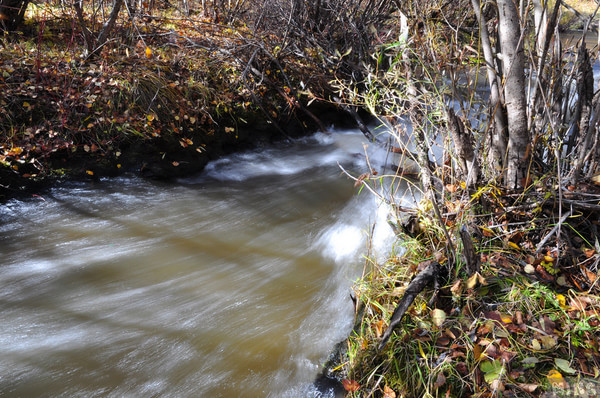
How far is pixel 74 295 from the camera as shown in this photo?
329 centimetres

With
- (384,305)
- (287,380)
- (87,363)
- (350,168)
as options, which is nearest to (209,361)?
(287,380)

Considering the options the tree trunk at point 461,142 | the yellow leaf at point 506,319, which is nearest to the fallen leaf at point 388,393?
the yellow leaf at point 506,319

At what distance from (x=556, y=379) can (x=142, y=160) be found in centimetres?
514

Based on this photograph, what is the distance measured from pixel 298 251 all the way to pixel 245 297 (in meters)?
0.91

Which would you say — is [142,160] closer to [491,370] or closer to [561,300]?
[491,370]

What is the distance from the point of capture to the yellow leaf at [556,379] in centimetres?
191

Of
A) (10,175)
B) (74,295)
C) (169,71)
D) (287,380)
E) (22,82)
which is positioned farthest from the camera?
(169,71)

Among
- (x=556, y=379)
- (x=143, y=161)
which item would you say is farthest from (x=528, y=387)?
(x=143, y=161)

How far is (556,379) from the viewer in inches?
75.8

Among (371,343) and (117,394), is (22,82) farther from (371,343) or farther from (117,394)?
(371,343)

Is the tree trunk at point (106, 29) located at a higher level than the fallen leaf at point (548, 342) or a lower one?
higher

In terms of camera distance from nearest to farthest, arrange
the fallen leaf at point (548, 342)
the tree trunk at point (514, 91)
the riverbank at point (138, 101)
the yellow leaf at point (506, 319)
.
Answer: the fallen leaf at point (548, 342) < the yellow leaf at point (506, 319) < the tree trunk at point (514, 91) < the riverbank at point (138, 101)

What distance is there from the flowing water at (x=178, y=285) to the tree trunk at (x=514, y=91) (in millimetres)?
1436

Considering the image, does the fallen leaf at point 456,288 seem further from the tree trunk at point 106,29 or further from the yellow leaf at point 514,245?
the tree trunk at point 106,29
